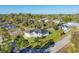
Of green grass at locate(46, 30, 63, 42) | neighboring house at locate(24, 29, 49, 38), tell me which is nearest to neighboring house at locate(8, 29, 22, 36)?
neighboring house at locate(24, 29, 49, 38)

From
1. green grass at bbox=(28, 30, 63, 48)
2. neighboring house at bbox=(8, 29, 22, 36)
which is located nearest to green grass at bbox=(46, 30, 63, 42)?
green grass at bbox=(28, 30, 63, 48)

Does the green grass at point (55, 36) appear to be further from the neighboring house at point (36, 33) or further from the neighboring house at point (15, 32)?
the neighboring house at point (15, 32)

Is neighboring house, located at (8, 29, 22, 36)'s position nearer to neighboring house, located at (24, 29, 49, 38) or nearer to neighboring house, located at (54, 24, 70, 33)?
neighboring house, located at (24, 29, 49, 38)

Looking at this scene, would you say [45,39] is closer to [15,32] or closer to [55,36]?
[55,36]

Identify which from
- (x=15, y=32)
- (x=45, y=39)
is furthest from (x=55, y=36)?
(x=15, y=32)

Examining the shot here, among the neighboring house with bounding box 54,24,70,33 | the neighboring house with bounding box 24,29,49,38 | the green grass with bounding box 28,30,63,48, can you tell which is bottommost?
the green grass with bounding box 28,30,63,48

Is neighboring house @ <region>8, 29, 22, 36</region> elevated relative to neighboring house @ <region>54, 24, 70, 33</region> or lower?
lower

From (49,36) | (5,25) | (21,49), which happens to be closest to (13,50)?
(21,49)

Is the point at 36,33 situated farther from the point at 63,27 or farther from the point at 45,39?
the point at 63,27

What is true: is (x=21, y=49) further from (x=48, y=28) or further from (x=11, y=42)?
(x=48, y=28)
